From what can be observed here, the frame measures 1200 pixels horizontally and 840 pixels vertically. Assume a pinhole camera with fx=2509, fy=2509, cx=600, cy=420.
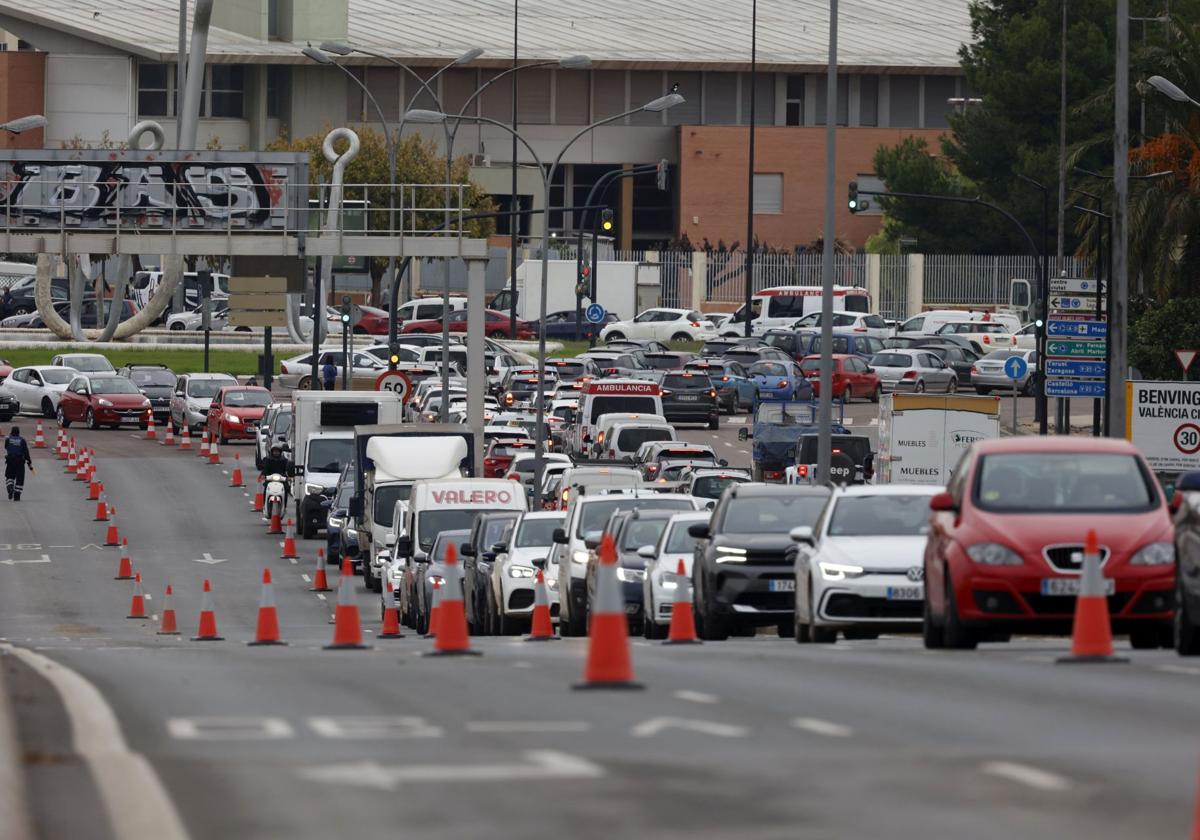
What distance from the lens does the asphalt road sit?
849cm

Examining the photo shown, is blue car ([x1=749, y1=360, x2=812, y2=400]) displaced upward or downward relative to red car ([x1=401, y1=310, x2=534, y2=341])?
downward

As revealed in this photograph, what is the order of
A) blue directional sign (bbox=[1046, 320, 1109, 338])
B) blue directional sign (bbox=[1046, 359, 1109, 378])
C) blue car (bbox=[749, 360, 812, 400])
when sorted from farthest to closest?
blue car (bbox=[749, 360, 812, 400]) → blue directional sign (bbox=[1046, 359, 1109, 378]) → blue directional sign (bbox=[1046, 320, 1109, 338])

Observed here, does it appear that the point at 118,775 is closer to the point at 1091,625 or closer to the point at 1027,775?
the point at 1027,775

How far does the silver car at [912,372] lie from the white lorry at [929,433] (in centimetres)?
2538

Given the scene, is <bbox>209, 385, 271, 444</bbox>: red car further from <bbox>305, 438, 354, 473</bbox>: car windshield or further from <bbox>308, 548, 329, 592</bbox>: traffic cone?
<bbox>308, 548, 329, 592</bbox>: traffic cone

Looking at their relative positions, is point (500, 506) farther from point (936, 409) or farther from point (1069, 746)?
point (1069, 746)

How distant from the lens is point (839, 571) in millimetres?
19594

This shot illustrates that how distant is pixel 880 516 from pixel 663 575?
3.84 m

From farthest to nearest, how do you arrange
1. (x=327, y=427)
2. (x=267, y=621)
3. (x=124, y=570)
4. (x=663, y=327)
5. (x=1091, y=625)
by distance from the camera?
1. (x=663, y=327)
2. (x=327, y=427)
3. (x=124, y=570)
4. (x=267, y=621)
5. (x=1091, y=625)

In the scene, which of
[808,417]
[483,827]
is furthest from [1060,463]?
A: [808,417]

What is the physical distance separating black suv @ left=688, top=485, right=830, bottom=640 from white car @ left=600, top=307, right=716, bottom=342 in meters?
64.8

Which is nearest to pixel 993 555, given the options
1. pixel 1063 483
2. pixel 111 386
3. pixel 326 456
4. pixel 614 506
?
pixel 1063 483

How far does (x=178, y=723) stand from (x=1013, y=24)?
80105mm

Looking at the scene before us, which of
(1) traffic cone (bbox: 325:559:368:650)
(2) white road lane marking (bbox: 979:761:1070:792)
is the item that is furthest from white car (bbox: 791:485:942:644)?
(2) white road lane marking (bbox: 979:761:1070:792)
